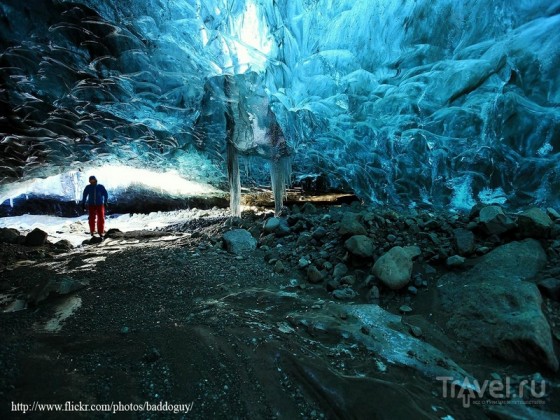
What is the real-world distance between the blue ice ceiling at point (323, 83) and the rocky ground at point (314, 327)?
2.27m

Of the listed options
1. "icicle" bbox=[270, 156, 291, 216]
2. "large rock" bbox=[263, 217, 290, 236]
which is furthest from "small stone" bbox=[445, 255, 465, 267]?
"icicle" bbox=[270, 156, 291, 216]

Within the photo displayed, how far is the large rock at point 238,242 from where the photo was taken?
539 cm

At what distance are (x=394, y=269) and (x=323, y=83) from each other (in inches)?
190

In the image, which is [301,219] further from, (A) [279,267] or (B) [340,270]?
(B) [340,270]

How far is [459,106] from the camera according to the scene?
593 centimetres

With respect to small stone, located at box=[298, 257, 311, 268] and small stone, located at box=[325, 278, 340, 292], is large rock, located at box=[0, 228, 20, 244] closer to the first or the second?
small stone, located at box=[298, 257, 311, 268]

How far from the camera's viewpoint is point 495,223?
4.03 m

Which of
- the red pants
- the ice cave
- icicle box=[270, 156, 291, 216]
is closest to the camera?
the ice cave

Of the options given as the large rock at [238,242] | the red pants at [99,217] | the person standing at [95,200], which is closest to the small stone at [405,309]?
the large rock at [238,242]

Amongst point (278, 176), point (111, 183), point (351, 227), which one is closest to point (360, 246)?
point (351, 227)

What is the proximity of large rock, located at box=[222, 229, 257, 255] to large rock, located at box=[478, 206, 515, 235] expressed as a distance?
3.58 metres

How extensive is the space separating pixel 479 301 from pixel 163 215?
1373 centimetres

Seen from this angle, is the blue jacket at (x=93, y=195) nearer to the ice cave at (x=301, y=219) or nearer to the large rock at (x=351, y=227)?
the ice cave at (x=301, y=219)

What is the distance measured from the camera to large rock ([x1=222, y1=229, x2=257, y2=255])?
539 cm
